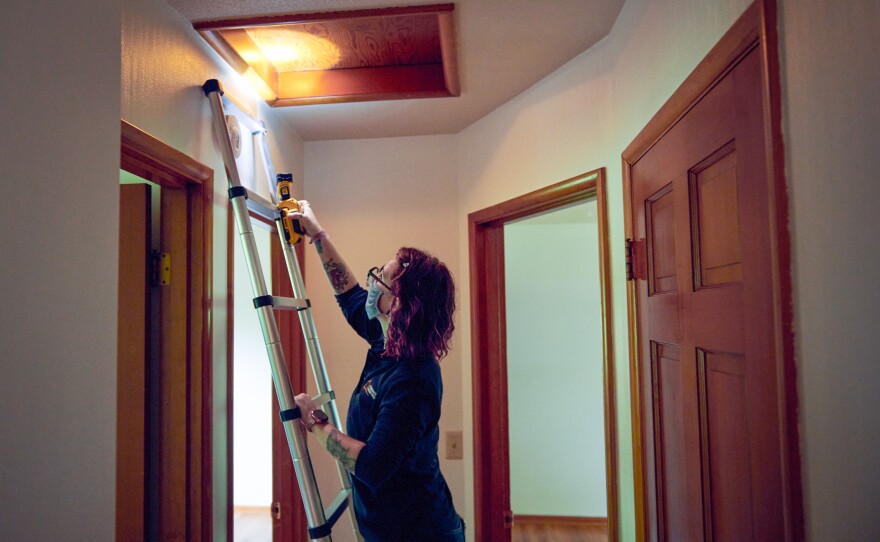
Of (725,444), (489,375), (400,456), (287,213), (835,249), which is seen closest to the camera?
(835,249)

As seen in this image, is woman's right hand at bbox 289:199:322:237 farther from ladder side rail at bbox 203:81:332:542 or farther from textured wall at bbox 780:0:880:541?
textured wall at bbox 780:0:880:541

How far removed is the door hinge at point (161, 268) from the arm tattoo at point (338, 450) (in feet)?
1.98

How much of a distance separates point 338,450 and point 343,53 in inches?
52.3

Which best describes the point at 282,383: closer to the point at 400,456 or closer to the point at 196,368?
the point at 196,368

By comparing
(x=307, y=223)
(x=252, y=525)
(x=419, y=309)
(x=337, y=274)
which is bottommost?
(x=252, y=525)

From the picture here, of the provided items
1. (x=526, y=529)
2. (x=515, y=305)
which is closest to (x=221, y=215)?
(x=515, y=305)

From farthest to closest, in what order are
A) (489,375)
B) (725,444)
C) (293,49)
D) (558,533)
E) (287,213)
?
(558,533) < (489,375) < (293,49) < (287,213) < (725,444)

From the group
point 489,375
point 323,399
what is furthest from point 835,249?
point 489,375

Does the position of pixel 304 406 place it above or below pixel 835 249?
below

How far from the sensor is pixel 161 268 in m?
1.50

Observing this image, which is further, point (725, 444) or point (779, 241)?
point (725, 444)

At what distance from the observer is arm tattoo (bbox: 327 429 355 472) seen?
133 cm

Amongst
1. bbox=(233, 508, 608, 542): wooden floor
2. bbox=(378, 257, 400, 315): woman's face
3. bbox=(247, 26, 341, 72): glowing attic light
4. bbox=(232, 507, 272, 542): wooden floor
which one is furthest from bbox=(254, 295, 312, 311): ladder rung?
bbox=(233, 508, 608, 542): wooden floor

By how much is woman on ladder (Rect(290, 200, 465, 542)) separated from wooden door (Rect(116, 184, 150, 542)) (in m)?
0.41
